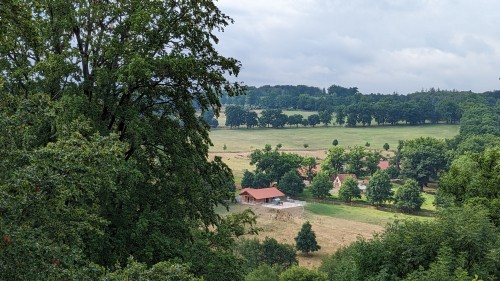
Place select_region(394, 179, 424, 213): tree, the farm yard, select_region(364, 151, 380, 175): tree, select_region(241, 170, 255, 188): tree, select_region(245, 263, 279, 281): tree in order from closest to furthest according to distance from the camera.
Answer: select_region(245, 263, 279, 281): tree → the farm yard → select_region(394, 179, 424, 213): tree → select_region(241, 170, 255, 188): tree → select_region(364, 151, 380, 175): tree

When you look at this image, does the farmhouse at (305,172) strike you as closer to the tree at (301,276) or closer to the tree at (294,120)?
the tree at (301,276)

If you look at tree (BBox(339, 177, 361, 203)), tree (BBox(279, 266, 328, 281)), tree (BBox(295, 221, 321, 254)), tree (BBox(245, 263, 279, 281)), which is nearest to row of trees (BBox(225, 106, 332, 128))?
tree (BBox(339, 177, 361, 203))

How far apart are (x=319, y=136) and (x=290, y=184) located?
58.8m

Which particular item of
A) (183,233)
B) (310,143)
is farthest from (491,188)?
(310,143)

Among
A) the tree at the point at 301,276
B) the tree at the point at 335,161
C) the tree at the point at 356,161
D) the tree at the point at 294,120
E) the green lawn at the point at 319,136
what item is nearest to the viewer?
the tree at the point at 301,276

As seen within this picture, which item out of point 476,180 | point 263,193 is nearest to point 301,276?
point 476,180

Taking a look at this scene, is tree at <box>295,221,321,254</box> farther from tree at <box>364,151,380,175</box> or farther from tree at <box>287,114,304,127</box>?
tree at <box>287,114,304,127</box>

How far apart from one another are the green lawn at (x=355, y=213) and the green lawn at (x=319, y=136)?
41657 millimetres

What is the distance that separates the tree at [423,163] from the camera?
8081cm

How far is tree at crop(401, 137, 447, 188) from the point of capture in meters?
80.8

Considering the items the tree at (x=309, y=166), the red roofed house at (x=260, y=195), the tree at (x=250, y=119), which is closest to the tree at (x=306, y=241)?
the red roofed house at (x=260, y=195)

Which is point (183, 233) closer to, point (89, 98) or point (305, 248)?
point (89, 98)

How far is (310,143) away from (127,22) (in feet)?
350

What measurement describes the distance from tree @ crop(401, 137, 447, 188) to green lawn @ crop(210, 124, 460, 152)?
26.6m
